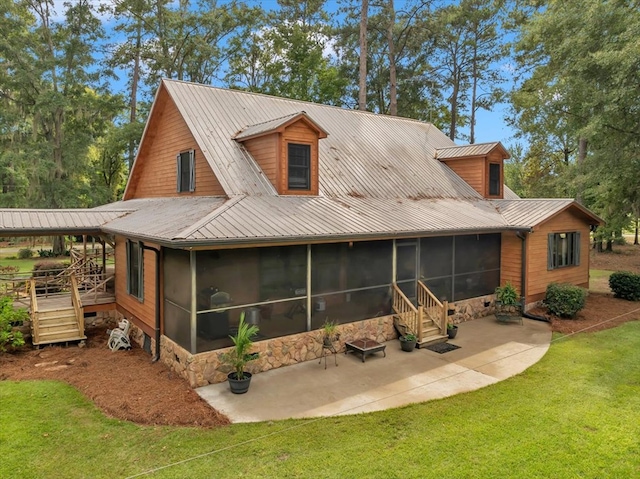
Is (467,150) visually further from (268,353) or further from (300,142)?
(268,353)

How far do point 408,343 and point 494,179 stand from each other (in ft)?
32.7

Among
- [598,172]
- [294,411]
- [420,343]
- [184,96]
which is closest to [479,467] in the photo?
[294,411]

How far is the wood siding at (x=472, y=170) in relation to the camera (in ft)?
55.0

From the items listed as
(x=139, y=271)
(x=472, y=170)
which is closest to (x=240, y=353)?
(x=139, y=271)

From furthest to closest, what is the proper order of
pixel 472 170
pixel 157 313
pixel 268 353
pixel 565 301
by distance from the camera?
pixel 472 170
pixel 565 301
pixel 157 313
pixel 268 353

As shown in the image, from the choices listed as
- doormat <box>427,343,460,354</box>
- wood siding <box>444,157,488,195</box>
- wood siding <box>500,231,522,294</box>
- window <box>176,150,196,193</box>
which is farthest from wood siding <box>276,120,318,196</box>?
wood siding <box>444,157,488,195</box>

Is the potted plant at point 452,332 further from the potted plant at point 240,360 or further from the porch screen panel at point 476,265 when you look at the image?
the potted plant at point 240,360

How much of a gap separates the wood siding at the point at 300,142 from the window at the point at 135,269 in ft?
13.2

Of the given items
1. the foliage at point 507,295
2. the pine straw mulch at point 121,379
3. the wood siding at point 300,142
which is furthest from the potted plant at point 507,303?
the pine straw mulch at point 121,379

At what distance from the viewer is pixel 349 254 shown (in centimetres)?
1030

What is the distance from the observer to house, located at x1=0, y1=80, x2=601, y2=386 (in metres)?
8.59

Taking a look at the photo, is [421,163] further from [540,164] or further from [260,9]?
[540,164]

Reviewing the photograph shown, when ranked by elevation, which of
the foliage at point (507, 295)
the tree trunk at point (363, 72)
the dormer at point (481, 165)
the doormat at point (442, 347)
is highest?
the tree trunk at point (363, 72)

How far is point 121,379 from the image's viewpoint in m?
8.55
